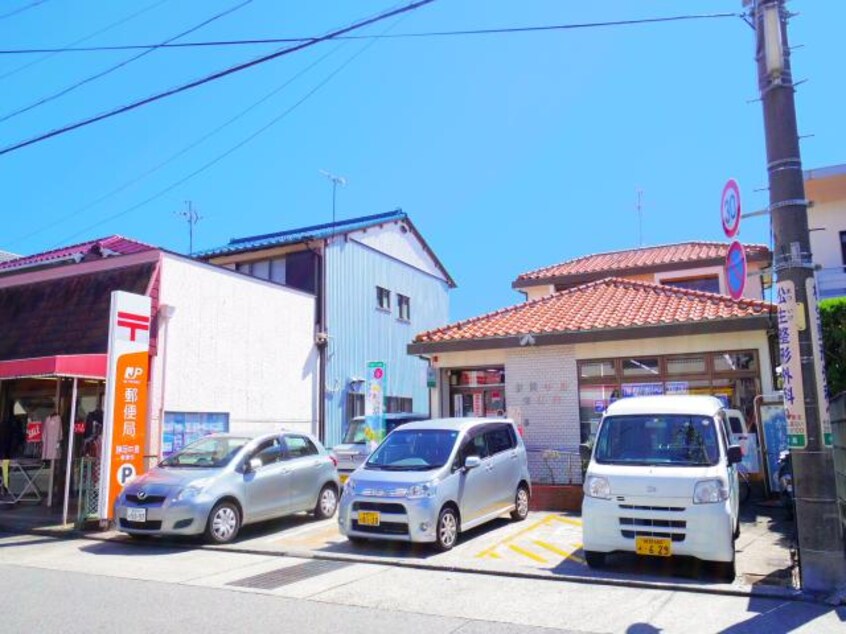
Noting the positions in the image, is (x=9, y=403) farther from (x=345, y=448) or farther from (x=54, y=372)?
(x=345, y=448)

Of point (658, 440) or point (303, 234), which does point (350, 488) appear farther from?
point (303, 234)

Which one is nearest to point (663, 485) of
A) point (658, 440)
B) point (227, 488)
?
point (658, 440)

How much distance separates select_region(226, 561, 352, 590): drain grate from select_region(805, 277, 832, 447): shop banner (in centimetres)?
580

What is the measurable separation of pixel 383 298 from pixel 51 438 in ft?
38.3

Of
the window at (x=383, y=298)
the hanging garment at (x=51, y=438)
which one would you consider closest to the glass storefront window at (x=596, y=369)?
the window at (x=383, y=298)

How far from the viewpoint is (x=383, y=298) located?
Answer: 23.8m

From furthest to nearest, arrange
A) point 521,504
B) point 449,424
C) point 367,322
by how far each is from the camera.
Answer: point 367,322
point 521,504
point 449,424

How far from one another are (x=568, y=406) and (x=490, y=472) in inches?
169

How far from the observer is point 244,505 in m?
10.9

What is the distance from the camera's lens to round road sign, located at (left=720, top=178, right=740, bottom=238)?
8406mm

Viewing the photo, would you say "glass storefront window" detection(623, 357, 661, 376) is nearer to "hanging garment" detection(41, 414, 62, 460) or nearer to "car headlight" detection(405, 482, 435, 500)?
"car headlight" detection(405, 482, 435, 500)

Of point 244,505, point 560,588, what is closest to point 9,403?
point 244,505

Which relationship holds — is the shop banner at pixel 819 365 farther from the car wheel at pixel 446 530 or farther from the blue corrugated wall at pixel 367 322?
the blue corrugated wall at pixel 367 322

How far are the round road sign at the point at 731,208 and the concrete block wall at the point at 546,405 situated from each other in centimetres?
613
